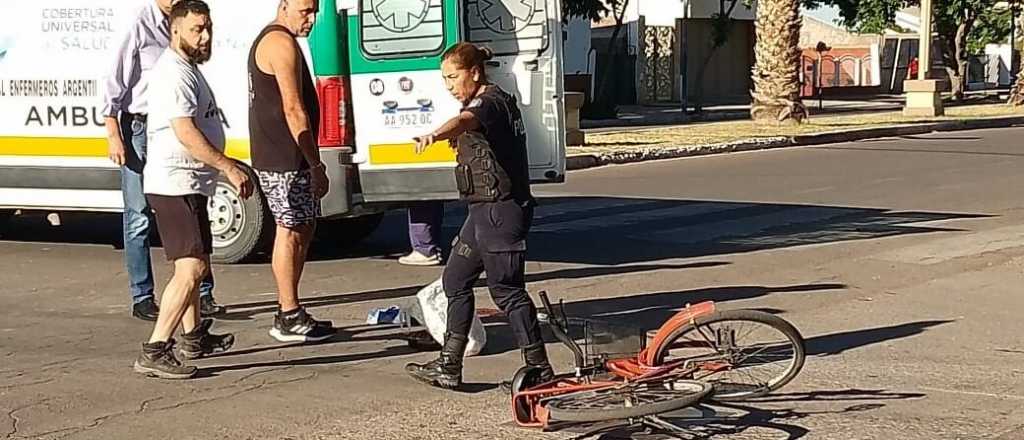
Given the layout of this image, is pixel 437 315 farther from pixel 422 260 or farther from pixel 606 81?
pixel 606 81

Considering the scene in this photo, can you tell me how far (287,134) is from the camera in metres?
7.50

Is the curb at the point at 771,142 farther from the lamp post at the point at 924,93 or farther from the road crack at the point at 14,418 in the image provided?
the road crack at the point at 14,418

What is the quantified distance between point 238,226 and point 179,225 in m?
3.55

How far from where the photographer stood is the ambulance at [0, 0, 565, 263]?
963 cm

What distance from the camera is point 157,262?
10.8 meters

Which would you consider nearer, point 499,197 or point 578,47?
point 499,197

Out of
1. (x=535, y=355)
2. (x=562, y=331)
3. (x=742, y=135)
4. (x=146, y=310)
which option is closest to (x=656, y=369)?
(x=562, y=331)

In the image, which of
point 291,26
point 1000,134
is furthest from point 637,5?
point 291,26

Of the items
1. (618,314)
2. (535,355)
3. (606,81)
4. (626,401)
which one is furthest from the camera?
(606,81)

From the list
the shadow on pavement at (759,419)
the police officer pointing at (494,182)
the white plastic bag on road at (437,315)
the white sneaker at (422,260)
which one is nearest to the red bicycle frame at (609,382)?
the shadow on pavement at (759,419)

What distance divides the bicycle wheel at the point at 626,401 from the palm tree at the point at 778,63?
2215 cm

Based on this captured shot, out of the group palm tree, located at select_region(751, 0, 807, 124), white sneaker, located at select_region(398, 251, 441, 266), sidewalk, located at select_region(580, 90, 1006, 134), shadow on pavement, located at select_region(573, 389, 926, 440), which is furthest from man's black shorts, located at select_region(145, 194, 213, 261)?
palm tree, located at select_region(751, 0, 807, 124)

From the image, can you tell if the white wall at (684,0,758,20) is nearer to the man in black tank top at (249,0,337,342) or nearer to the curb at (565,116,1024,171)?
the curb at (565,116,1024,171)

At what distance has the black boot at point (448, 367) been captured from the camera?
6.63 m
